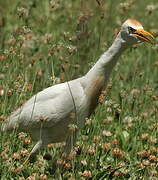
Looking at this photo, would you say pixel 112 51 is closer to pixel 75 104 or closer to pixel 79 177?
pixel 75 104

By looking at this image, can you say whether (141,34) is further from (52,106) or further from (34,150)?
(34,150)

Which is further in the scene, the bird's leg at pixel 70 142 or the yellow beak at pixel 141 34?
the bird's leg at pixel 70 142

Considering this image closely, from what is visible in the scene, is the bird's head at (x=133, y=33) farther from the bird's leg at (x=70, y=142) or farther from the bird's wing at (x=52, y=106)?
the bird's leg at (x=70, y=142)

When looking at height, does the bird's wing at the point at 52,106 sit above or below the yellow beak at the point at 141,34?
below

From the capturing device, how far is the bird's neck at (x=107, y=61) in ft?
11.4

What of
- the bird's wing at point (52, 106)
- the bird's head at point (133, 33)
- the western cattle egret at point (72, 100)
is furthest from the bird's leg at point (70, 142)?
the bird's head at point (133, 33)

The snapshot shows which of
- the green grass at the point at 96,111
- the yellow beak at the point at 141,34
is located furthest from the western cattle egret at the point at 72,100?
the green grass at the point at 96,111

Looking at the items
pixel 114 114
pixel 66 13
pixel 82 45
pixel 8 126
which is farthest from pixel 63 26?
pixel 8 126

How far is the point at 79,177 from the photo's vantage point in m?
3.40

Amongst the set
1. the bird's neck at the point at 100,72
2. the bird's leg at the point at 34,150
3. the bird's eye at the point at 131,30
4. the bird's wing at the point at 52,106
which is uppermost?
the bird's eye at the point at 131,30

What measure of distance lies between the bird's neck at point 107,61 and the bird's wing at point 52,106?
0.45 ft

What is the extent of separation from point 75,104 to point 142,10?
17.5 ft

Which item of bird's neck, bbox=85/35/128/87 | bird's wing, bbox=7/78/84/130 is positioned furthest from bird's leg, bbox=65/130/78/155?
bird's neck, bbox=85/35/128/87

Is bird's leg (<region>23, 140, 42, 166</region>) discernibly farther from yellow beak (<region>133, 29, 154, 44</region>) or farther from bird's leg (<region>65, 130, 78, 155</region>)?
yellow beak (<region>133, 29, 154, 44</region>)
